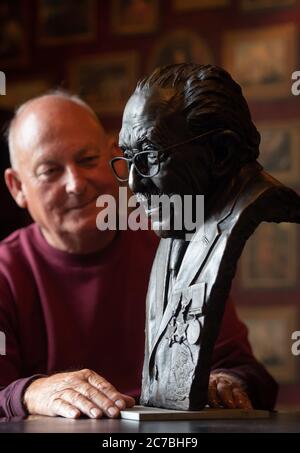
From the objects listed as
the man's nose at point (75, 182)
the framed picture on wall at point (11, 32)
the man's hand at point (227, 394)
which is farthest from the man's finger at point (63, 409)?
the framed picture on wall at point (11, 32)

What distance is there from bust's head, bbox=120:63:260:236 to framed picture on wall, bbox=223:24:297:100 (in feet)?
8.99

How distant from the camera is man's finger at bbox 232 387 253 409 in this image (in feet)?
7.32

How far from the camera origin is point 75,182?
9.34ft

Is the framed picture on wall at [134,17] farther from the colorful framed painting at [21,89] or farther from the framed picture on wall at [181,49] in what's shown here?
the colorful framed painting at [21,89]

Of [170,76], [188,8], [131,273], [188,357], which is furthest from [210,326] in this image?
[188,8]

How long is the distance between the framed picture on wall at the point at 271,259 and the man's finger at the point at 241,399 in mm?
2419

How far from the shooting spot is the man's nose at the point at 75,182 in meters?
2.84

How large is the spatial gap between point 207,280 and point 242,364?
26.3 inches

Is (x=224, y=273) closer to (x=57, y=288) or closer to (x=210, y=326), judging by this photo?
(x=210, y=326)

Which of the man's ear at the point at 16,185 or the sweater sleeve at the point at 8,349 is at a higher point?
the man's ear at the point at 16,185

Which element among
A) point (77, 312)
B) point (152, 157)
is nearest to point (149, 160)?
point (152, 157)

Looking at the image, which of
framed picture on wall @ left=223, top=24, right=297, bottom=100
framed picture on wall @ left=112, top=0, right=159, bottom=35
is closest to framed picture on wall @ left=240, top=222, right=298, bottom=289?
framed picture on wall @ left=223, top=24, right=297, bottom=100

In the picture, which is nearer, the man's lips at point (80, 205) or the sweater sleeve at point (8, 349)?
the sweater sleeve at point (8, 349)

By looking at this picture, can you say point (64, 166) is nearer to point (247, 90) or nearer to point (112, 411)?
point (112, 411)
